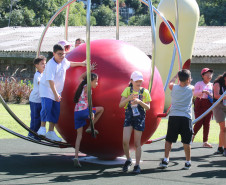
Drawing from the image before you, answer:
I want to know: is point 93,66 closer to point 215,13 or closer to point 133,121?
point 133,121

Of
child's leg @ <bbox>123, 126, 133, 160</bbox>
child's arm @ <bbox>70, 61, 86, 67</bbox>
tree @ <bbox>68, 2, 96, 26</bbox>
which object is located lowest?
child's leg @ <bbox>123, 126, 133, 160</bbox>

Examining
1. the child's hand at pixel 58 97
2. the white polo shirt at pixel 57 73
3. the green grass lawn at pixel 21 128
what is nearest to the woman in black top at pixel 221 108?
the green grass lawn at pixel 21 128

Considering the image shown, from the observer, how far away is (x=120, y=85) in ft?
24.3

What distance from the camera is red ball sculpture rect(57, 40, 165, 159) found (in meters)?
7.39

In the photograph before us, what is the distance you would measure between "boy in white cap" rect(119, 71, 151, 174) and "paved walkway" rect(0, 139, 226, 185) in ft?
1.28

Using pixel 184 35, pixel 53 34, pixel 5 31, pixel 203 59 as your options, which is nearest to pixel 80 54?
pixel 184 35

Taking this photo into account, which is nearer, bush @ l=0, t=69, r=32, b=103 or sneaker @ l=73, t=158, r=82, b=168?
sneaker @ l=73, t=158, r=82, b=168

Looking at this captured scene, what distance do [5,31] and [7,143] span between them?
88.9ft

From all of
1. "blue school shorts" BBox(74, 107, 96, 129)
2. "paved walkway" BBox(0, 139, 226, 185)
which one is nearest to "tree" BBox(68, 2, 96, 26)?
"paved walkway" BBox(0, 139, 226, 185)

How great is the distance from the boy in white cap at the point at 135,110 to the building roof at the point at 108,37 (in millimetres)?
15524

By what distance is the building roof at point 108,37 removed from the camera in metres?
24.2

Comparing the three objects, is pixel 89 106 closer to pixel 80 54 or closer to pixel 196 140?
pixel 80 54

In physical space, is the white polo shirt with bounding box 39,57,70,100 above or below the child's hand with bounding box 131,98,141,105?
above

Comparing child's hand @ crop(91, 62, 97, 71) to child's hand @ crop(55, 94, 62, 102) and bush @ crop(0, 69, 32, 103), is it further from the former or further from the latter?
bush @ crop(0, 69, 32, 103)
